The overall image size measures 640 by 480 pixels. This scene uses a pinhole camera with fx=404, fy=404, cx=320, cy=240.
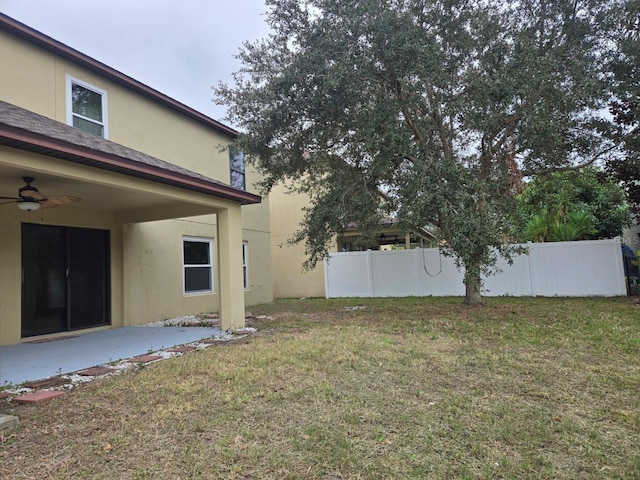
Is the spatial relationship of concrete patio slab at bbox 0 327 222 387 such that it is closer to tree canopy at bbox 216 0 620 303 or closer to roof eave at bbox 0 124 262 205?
roof eave at bbox 0 124 262 205

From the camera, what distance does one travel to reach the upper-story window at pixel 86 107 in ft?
27.0

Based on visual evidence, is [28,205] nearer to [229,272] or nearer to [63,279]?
[63,279]

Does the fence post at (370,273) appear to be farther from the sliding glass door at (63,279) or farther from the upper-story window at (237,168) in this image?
the sliding glass door at (63,279)

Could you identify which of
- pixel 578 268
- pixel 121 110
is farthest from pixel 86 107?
pixel 578 268

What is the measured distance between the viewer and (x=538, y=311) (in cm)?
938

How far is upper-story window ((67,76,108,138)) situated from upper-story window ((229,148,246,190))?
441 cm

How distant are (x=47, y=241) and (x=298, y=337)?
5.33m

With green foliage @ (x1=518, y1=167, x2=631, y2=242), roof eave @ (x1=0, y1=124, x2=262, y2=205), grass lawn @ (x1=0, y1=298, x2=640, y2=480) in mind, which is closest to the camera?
grass lawn @ (x1=0, y1=298, x2=640, y2=480)

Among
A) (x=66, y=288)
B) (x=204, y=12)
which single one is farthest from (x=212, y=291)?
(x=204, y=12)

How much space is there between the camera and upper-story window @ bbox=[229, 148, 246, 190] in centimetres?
1287

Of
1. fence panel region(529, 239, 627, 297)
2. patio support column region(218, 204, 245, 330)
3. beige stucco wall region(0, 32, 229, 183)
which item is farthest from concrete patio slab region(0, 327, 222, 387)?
fence panel region(529, 239, 627, 297)

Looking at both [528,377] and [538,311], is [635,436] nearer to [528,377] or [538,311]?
[528,377]

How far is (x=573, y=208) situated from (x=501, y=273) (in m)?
4.37

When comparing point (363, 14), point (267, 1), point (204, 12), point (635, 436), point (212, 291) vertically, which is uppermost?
point (204, 12)
